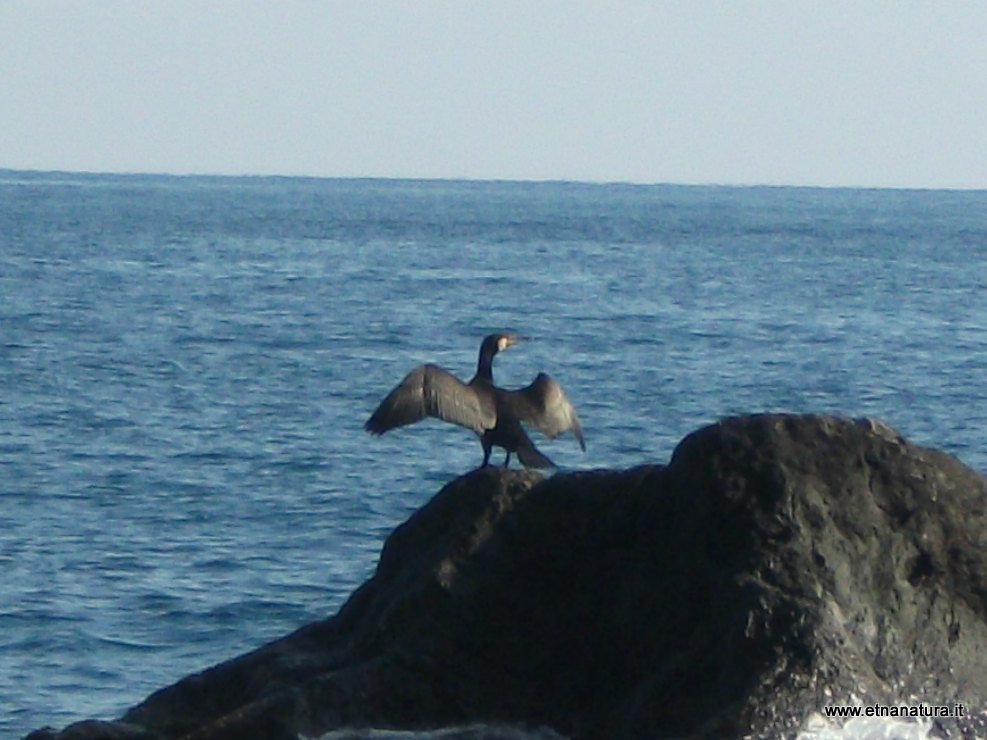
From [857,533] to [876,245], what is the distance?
76292 mm

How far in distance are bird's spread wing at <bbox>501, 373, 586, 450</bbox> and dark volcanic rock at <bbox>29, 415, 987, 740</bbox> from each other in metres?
1.62

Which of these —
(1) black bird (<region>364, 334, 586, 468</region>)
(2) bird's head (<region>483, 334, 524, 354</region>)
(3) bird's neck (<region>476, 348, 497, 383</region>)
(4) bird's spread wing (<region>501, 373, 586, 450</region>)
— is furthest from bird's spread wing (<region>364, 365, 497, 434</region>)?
(2) bird's head (<region>483, 334, 524, 354</region>)

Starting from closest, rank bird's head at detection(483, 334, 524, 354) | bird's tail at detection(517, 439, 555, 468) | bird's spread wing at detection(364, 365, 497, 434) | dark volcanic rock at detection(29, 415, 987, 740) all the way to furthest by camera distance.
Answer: dark volcanic rock at detection(29, 415, 987, 740) → bird's spread wing at detection(364, 365, 497, 434) → bird's tail at detection(517, 439, 555, 468) → bird's head at detection(483, 334, 524, 354)

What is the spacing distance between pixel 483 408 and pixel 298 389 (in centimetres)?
1884

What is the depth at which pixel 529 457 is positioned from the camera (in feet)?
32.6

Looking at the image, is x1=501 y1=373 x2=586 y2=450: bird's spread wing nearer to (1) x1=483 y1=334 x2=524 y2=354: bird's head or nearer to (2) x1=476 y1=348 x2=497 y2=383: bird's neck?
(2) x1=476 y1=348 x2=497 y2=383: bird's neck

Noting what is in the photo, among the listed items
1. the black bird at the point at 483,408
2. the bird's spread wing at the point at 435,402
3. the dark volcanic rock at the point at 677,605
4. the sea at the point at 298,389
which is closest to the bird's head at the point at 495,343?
the black bird at the point at 483,408

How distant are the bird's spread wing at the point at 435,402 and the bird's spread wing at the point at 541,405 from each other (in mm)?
194

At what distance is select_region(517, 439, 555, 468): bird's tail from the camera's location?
32.4ft

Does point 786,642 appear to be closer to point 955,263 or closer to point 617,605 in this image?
point 617,605

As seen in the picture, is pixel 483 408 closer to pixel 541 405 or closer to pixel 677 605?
pixel 541 405

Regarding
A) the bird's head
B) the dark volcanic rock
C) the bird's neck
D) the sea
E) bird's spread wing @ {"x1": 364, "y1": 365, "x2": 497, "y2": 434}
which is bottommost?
the sea

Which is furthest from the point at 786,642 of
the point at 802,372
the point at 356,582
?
the point at 802,372

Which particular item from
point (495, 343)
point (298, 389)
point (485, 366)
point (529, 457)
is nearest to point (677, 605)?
point (529, 457)
